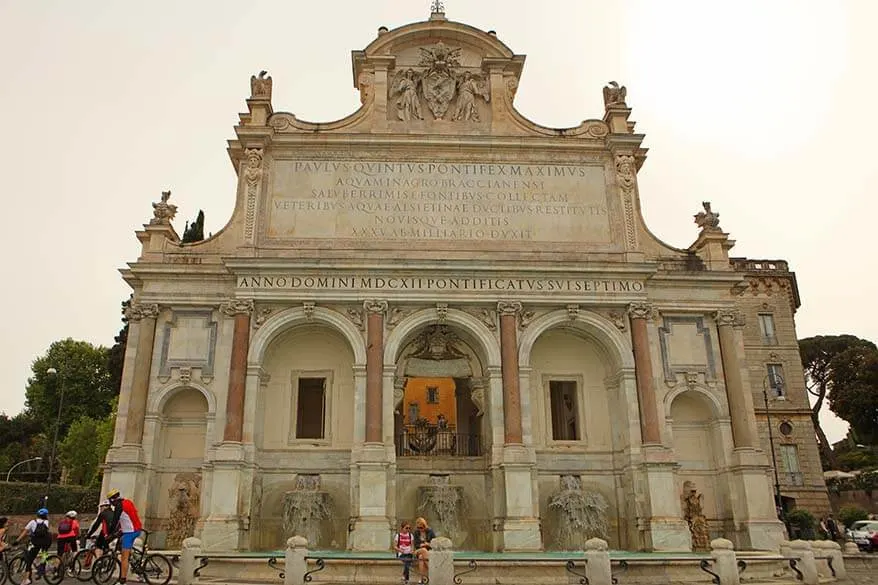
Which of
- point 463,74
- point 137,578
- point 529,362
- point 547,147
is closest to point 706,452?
point 529,362

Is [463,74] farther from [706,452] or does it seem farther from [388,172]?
[706,452]

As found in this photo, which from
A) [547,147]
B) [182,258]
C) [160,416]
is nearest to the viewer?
[160,416]

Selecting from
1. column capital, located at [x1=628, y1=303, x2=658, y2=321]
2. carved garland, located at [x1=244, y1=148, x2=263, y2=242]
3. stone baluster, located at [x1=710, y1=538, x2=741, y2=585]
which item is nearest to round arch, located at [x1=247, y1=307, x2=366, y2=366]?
carved garland, located at [x1=244, y1=148, x2=263, y2=242]

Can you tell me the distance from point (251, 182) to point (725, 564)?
62.5ft

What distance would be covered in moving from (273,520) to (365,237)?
9.97m

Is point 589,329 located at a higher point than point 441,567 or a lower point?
higher

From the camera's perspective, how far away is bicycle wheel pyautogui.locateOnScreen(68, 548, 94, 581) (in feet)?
46.1

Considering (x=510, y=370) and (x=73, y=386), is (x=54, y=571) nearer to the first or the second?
(x=510, y=370)

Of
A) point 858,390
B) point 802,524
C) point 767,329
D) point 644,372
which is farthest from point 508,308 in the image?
point 858,390

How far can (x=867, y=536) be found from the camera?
31.0 m

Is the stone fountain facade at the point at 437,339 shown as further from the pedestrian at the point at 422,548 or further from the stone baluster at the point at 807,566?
the stone baluster at the point at 807,566

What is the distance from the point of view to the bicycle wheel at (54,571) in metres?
13.9

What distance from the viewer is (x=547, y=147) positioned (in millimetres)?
26531

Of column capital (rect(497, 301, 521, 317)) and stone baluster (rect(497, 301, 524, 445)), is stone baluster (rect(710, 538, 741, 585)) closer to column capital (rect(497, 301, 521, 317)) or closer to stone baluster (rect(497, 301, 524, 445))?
stone baluster (rect(497, 301, 524, 445))
